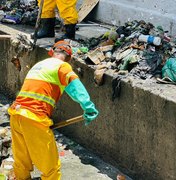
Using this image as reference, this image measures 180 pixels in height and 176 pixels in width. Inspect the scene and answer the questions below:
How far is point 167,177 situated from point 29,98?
66.5 inches

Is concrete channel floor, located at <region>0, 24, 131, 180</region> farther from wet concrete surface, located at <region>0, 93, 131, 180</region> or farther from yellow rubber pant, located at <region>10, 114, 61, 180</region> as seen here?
yellow rubber pant, located at <region>10, 114, 61, 180</region>

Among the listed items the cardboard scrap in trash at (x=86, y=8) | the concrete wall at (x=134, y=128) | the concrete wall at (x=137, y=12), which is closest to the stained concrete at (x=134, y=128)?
the concrete wall at (x=134, y=128)

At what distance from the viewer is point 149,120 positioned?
5.66m

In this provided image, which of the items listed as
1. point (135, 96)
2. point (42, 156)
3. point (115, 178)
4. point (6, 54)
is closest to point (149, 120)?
point (135, 96)

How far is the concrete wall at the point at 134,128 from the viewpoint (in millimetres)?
5469

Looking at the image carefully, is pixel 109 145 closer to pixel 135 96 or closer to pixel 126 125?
pixel 126 125

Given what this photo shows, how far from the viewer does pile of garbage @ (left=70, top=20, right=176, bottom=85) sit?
6.17 meters

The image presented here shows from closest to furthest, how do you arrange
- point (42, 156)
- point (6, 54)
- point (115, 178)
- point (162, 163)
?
1. point (42, 156)
2. point (162, 163)
3. point (115, 178)
4. point (6, 54)

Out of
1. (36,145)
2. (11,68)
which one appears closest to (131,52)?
(36,145)

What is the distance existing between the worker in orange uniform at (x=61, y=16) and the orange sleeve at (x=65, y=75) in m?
2.64

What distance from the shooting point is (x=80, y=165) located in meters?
6.34

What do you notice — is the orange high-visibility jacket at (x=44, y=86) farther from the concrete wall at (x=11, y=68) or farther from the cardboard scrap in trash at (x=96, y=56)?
the concrete wall at (x=11, y=68)

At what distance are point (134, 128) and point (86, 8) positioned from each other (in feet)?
14.9

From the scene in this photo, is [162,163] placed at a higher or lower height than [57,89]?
lower
